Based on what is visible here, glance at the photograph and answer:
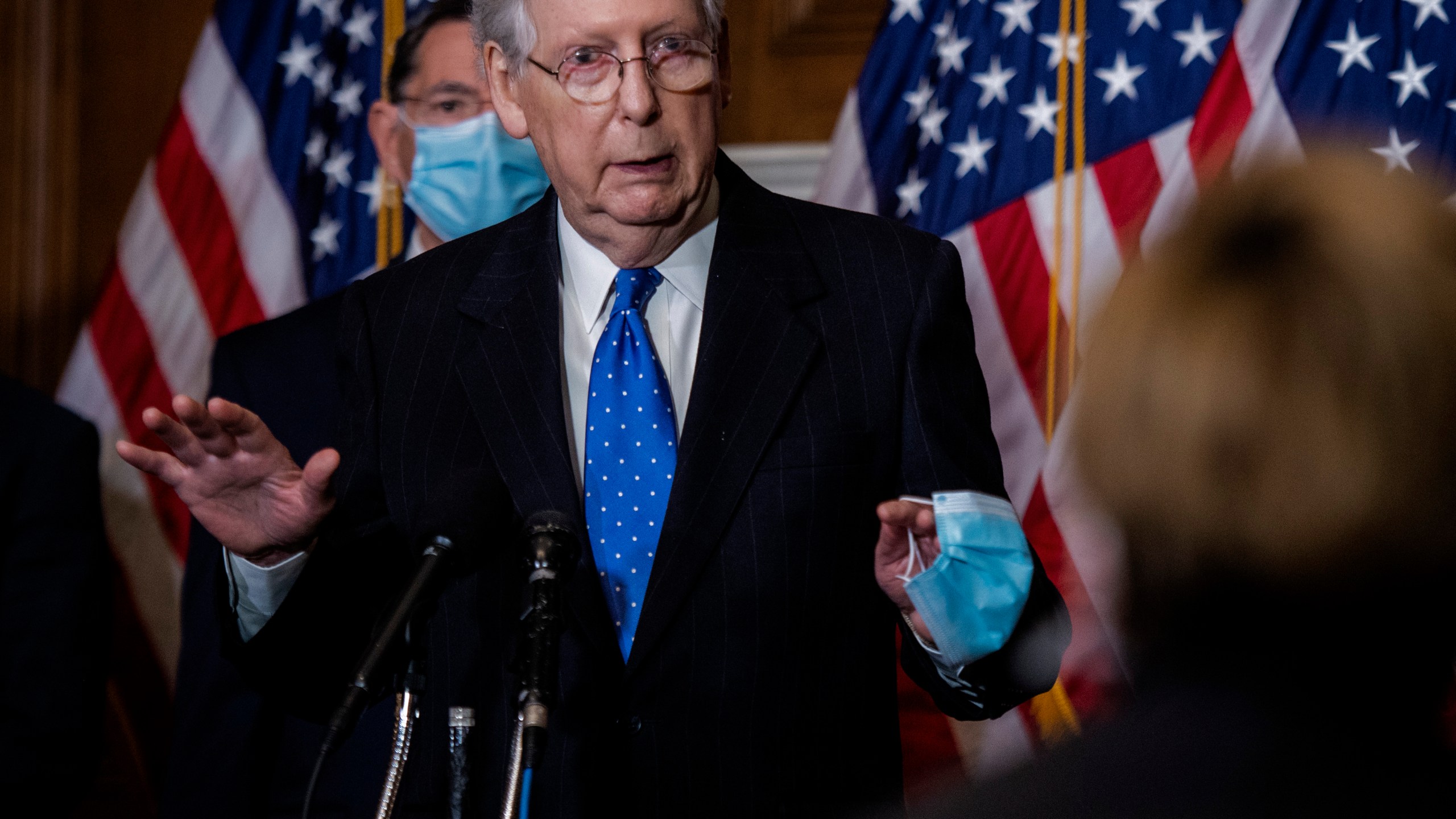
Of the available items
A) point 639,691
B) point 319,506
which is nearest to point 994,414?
point 639,691

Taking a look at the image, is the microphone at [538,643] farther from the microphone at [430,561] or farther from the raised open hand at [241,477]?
the raised open hand at [241,477]

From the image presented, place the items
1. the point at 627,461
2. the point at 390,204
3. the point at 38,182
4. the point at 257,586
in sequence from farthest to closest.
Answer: the point at 38,182, the point at 390,204, the point at 627,461, the point at 257,586

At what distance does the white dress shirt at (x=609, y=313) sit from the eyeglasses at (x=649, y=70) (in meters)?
0.19

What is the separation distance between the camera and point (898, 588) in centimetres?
138

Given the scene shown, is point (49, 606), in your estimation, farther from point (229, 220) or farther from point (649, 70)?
point (649, 70)

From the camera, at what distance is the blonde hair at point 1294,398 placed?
29.3 inches

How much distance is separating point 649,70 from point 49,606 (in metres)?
1.50

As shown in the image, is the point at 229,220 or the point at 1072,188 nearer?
the point at 1072,188

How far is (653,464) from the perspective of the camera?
1.65 m

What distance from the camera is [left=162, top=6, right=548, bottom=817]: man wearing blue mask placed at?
2533 millimetres

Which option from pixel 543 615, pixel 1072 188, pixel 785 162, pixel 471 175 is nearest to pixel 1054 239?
pixel 1072 188

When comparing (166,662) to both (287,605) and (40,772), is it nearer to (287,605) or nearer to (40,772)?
(40,772)

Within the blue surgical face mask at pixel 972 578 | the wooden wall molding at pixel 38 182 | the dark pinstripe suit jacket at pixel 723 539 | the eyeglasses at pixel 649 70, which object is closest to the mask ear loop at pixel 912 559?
the blue surgical face mask at pixel 972 578

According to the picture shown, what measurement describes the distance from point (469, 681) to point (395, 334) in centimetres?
46
